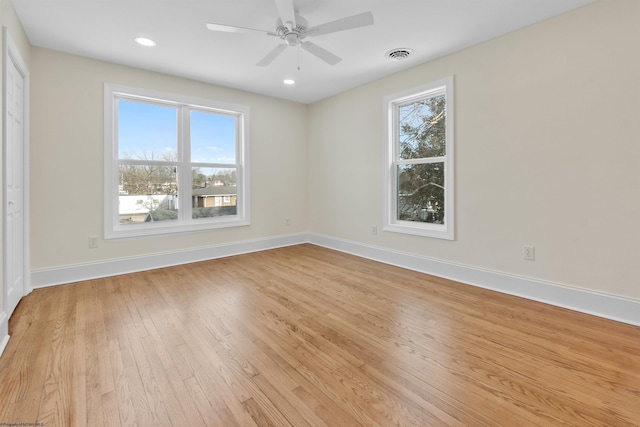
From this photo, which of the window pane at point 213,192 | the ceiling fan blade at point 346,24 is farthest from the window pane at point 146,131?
the ceiling fan blade at point 346,24

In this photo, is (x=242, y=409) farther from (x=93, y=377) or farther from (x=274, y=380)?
(x=93, y=377)

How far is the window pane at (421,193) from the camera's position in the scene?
3621mm

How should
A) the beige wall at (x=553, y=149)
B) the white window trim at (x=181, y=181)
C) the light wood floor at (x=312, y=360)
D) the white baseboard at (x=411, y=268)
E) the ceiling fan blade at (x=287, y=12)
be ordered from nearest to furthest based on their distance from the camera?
the light wood floor at (x=312, y=360), the ceiling fan blade at (x=287, y=12), the beige wall at (x=553, y=149), the white baseboard at (x=411, y=268), the white window trim at (x=181, y=181)

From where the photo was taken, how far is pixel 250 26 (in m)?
2.76

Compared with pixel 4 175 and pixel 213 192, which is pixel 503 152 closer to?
pixel 213 192

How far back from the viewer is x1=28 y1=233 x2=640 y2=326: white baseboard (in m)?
2.41

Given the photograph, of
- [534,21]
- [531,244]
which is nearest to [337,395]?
[531,244]

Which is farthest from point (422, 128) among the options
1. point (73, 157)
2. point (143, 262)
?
point (73, 157)

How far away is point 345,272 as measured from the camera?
3672 millimetres

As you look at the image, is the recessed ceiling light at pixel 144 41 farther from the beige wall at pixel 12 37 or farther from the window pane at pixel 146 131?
the window pane at pixel 146 131

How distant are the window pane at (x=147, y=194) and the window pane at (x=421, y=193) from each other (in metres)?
3.19

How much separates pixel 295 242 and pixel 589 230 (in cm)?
401

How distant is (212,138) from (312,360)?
12.3ft

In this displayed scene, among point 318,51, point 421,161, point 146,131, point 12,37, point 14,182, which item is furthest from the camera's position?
point 146,131
